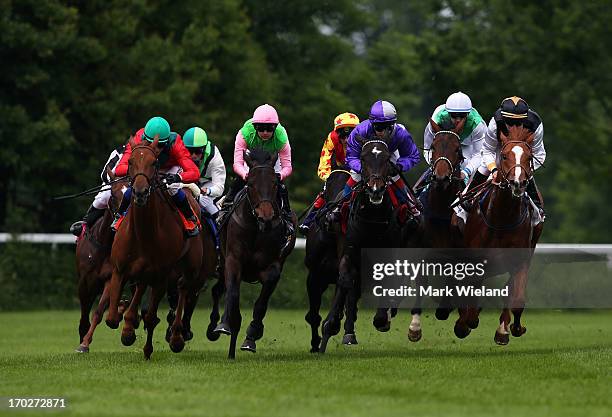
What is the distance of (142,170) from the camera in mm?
14352

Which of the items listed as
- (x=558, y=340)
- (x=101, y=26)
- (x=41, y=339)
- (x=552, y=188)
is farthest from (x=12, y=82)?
(x=552, y=188)

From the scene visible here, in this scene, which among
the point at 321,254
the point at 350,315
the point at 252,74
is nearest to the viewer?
the point at 350,315

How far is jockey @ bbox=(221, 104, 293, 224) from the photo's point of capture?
16.3m

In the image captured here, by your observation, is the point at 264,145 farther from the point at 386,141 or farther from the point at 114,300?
the point at 114,300

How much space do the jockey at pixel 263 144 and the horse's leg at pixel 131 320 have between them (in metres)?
1.56

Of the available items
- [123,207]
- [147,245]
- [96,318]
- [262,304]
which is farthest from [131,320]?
[96,318]

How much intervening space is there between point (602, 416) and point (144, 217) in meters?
5.98

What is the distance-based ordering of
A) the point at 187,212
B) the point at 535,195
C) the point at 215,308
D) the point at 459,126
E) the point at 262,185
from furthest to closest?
the point at 215,308
the point at 459,126
the point at 535,195
the point at 187,212
the point at 262,185

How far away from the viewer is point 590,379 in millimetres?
12867

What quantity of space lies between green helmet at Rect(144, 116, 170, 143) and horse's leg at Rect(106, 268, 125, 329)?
1.41 m

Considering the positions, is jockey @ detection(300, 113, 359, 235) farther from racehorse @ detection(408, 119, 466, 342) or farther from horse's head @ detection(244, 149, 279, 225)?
horse's head @ detection(244, 149, 279, 225)

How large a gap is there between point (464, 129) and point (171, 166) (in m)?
3.61

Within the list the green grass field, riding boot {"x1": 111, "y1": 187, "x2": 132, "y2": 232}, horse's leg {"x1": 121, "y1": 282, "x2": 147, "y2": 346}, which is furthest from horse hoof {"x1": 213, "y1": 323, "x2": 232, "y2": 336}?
riding boot {"x1": 111, "y1": 187, "x2": 132, "y2": 232}

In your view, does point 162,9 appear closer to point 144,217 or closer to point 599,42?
point 599,42
